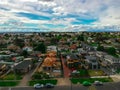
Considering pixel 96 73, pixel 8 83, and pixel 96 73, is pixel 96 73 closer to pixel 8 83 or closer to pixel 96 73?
pixel 96 73

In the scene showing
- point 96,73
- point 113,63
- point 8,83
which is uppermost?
point 113,63

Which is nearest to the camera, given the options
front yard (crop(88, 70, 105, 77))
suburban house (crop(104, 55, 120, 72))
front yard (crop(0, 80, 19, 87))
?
front yard (crop(0, 80, 19, 87))

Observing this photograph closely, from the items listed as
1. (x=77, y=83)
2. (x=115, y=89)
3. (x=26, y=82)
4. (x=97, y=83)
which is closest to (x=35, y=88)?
(x=26, y=82)

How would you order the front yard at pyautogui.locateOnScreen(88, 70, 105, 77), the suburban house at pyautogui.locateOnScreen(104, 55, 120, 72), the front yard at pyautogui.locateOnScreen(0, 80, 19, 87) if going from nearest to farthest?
the front yard at pyautogui.locateOnScreen(0, 80, 19, 87)
the front yard at pyautogui.locateOnScreen(88, 70, 105, 77)
the suburban house at pyautogui.locateOnScreen(104, 55, 120, 72)

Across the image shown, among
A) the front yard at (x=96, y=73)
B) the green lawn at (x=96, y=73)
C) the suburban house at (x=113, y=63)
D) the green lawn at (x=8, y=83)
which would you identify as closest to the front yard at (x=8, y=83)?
the green lawn at (x=8, y=83)

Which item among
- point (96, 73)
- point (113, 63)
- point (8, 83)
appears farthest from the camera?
point (113, 63)

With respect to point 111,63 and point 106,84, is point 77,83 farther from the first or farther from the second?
point 111,63

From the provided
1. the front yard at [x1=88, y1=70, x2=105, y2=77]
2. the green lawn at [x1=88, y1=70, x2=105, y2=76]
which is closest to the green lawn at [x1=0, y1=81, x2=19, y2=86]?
the front yard at [x1=88, y1=70, x2=105, y2=77]

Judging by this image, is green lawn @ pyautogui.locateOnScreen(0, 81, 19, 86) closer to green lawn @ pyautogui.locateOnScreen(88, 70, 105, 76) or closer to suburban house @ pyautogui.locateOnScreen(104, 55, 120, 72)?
green lawn @ pyautogui.locateOnScreen(88, 70, 105, 76)

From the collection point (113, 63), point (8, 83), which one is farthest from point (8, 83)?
point (113, 63)

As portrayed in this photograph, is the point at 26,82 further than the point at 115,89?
Yes

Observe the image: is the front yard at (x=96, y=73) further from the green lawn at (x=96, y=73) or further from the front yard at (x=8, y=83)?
the front yard at (x=8, y=83)
